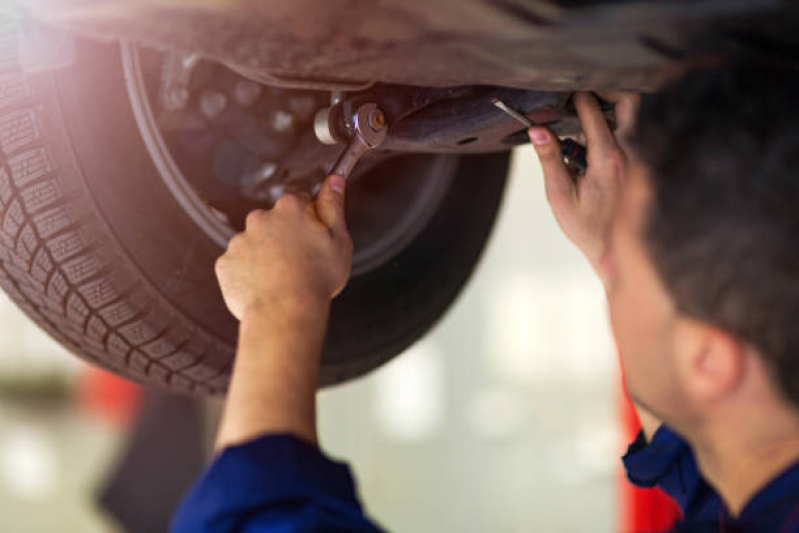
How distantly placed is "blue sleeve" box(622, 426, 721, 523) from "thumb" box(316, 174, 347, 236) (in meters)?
0.46

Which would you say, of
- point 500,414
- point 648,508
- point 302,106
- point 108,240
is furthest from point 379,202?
point 500,414

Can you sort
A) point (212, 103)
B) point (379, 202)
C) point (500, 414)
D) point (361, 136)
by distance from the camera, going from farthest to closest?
point (500, 414)
point (379, 202)
point (212, 103)
point (361, 136)

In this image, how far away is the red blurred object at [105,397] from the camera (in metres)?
5.57

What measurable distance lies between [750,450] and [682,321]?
0.13 meters

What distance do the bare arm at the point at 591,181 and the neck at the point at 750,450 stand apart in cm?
30

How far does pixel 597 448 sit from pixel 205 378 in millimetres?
2839

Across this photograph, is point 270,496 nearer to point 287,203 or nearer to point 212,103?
point 287,203

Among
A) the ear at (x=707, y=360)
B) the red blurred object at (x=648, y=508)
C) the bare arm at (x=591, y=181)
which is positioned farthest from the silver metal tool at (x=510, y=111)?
the red blurred object at (x=648, y=508)

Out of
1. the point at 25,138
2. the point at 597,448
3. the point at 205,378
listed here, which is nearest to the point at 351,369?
the point at 205,378

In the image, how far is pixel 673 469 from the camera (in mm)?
1090

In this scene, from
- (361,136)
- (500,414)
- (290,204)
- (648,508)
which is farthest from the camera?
(500,414)

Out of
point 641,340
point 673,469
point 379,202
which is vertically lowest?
point 673,469

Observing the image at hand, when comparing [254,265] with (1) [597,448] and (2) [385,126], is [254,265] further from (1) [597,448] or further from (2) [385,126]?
(1) [597,448]

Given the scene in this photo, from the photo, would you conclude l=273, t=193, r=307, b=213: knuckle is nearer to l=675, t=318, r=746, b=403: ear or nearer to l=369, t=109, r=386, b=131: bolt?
l=369, t=109, r=386, b=131: bolt
